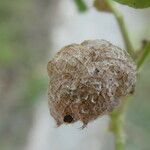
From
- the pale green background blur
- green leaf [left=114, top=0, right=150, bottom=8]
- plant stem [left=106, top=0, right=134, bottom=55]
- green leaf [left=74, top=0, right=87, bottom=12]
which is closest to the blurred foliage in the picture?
the pale green background blur

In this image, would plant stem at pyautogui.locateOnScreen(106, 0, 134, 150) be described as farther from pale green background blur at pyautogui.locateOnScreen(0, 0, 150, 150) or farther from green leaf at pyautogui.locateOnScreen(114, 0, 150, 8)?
pale green background blur at pyautogui.locateOnScreen(0, 0, 150, 150)

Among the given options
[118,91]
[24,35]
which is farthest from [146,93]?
[118,91]

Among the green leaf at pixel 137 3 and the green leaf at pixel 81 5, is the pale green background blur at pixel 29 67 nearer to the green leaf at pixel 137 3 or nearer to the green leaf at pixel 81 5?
the green leaf at pixel 81 5

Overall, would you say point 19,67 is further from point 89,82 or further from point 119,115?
point 89,82

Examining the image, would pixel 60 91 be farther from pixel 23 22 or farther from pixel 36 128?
pixel 23 22

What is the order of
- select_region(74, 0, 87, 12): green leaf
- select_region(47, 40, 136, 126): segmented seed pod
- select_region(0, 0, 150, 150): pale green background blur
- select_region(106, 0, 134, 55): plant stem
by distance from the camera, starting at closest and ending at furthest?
select_region(47, 40, 136, 126): segmented seed pod, select_region(106, 0, 134, 55): plant stem, select_region(74, 0, 87, 12): green leaf, select_region(0, 0, 150, 150): pale green background blur

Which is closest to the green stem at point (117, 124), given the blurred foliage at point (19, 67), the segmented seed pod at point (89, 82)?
the segmented seed pod at point (89, 82)
